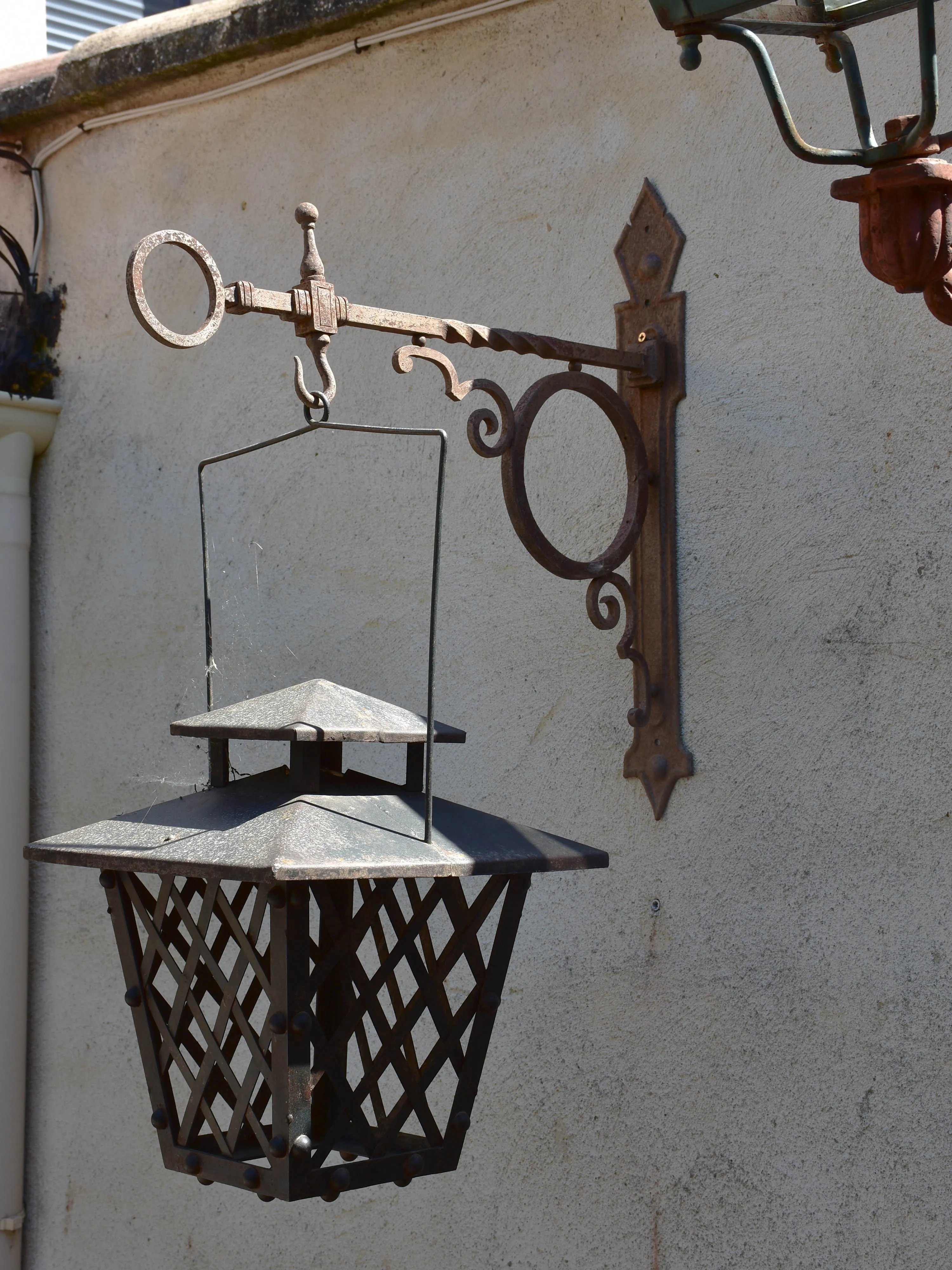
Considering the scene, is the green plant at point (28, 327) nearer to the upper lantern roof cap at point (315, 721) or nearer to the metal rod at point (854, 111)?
the upper lantern roof cap at point (315, 721)

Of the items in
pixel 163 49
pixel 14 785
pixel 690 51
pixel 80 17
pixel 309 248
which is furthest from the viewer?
pixel 80 17

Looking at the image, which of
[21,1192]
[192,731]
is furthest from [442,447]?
[21,1192]

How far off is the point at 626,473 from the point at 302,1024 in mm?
1151

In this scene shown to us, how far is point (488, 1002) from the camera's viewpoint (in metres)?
1.65

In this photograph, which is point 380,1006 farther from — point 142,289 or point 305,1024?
point 142,289

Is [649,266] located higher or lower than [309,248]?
higher

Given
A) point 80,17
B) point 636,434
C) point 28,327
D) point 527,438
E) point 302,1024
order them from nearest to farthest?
point 302,1024 < point 527,438 < point 636,434 < point 28,327 < point 80,17

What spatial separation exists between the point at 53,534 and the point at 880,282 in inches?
81.5

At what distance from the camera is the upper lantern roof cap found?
149 cm

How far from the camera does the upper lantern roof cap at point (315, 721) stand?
1485 millimetres

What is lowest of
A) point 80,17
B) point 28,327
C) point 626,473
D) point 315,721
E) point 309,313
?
point 315,721

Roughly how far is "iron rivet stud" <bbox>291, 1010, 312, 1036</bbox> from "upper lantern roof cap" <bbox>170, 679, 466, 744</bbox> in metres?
0.29

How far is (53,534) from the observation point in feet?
10.8

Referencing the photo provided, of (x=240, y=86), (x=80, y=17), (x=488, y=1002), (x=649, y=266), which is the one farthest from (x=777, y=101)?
(x=80, y=17)
